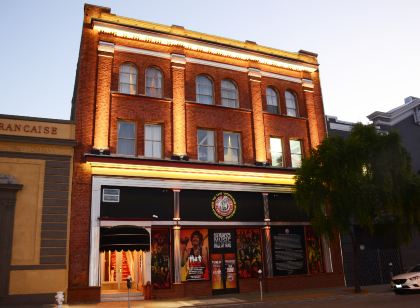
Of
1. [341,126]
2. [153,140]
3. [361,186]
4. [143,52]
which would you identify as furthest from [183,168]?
[341,126]

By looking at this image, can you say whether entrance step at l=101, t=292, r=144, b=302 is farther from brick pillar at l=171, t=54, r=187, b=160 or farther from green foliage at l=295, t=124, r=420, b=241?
green foliage at l=295, t=124, r=420, b=241

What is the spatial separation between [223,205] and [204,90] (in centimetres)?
A: 663

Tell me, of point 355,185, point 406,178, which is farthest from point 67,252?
point 406,178

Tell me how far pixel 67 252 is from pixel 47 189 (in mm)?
2857

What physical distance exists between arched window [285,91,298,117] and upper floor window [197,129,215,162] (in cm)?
584

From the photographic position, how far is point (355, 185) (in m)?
18.4

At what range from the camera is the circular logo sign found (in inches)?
813

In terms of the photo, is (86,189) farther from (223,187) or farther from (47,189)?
(223,187)

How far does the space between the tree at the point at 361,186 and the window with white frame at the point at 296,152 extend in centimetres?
399

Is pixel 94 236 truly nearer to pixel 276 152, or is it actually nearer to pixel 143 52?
pixel 143 52

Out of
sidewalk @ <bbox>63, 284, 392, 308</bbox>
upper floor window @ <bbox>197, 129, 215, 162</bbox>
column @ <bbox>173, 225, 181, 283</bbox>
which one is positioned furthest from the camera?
upper floor window @ <bbox>197, 129, 215, 162</bbox>

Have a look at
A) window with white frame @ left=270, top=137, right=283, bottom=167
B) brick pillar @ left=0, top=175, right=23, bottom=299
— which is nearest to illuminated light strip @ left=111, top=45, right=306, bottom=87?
window with white frame @ left=270, top=137, right=283, bottom=167

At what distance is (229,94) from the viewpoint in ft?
77.7

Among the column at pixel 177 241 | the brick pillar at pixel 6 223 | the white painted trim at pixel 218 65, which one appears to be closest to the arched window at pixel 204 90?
the white painted trim at pixel 218 65
